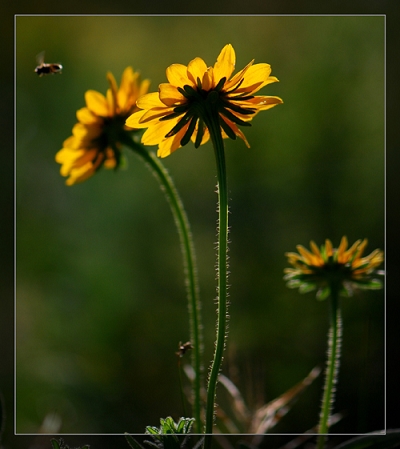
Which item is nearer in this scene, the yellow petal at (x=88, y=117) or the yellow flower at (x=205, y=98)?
the yellow flower at (x=205, y=98)

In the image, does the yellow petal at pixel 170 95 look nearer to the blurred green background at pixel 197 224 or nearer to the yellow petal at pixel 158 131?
the yellow petal at pixel 158 131

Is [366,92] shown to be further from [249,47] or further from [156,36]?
[156,36]

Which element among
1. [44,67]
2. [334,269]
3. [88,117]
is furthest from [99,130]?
[334,269]

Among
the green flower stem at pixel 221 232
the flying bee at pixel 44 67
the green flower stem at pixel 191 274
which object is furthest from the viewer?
the flying bee at pixel 44 67

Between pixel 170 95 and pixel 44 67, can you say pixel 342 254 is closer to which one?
pixel 170 95

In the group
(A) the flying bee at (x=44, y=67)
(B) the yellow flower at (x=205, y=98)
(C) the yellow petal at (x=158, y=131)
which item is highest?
(A) the flying bee at (x=44, y=67)

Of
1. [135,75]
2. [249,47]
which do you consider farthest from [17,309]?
[249,47]

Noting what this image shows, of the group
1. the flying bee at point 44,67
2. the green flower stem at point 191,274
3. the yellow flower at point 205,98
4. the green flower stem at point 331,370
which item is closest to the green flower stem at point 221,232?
the yellow flower at point 205,98

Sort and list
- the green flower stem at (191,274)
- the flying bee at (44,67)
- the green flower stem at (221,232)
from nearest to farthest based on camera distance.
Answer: the green flower stem at (221,232), the green flower stem at (191,274), the flying bee at (44,67)
